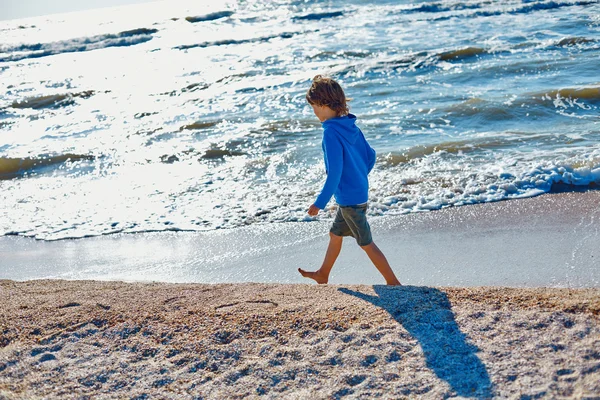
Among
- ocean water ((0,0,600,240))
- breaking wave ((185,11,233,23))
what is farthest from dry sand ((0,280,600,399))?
breaking wave ((185,11,233,23))

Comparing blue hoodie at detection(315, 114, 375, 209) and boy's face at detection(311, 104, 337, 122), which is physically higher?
boy's face at detection(311, 104, 337, 122)

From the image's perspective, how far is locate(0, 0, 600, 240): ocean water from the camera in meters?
6.69

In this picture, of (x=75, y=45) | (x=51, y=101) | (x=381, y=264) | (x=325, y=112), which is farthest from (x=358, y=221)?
(x=75, y=45)

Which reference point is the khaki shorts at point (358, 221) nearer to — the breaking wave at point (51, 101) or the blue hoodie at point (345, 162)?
the blue hoodie at point (345, 162)

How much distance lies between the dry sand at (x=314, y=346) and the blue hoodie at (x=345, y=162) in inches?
24.3

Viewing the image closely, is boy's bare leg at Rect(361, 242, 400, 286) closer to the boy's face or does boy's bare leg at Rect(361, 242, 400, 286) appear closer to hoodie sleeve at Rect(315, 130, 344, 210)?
hoodie sleeve at Rect(315, 130, 344, 210)

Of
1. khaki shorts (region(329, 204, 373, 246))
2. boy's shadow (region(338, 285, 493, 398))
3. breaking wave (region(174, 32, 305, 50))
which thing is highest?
breaking wave (region(174, 32, 305, 50))

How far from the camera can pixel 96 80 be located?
1761 centimetres

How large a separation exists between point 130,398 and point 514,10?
2260cm

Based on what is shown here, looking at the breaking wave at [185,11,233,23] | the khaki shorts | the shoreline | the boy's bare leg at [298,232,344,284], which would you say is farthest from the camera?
the breaking wave at [185,11,233,23]

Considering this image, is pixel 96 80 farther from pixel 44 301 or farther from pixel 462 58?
pixel 44 301

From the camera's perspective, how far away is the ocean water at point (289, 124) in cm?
669

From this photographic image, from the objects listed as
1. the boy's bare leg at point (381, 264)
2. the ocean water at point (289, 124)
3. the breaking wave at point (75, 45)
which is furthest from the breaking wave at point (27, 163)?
the breaking wave at point (75, 45)

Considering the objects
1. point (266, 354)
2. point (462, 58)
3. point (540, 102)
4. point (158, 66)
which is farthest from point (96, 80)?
point (266, 354)
